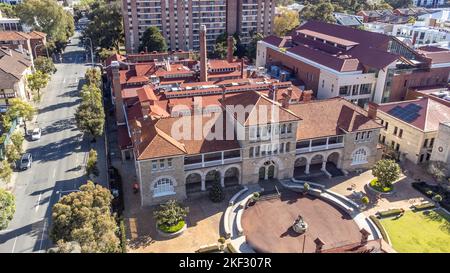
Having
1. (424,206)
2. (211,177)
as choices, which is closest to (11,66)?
(211,177)

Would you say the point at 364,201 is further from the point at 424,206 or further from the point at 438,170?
the point at 438,170

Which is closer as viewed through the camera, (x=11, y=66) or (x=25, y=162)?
(x=25, y=162)

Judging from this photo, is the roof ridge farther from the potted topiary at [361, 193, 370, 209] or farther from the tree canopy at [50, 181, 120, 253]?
the potted topiary at [361, 193, 370, 209]

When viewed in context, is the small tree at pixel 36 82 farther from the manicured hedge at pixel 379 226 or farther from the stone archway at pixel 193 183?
the manicured hedge at pixel 379 226

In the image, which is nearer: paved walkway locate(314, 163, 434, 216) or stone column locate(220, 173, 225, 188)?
paved walkway locate(314, 163, 434, 216)

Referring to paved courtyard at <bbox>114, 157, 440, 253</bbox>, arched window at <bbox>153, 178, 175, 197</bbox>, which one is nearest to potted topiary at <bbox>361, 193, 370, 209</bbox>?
paved courtyard at <bbox>114, 157, 440, 253</bbox>

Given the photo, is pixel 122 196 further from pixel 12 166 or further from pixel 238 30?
pixel 238 30
